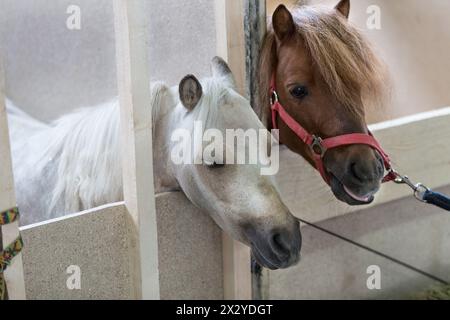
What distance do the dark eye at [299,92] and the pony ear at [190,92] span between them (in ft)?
0.76

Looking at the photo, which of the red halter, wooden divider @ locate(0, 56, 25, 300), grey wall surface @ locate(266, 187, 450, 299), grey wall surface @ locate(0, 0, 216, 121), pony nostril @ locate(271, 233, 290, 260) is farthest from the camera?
grey wall surface @ locate(0, 0, 216, 121)

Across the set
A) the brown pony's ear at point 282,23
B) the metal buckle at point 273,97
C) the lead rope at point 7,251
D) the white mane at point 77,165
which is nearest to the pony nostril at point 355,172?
the metal buckle at point 273,97

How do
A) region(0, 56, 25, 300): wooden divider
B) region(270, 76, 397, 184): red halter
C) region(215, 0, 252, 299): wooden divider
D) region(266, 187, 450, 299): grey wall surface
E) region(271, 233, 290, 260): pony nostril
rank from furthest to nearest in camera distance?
region(266, 187, 450, 299): grey wall surface < region(215, 0, 252, 299): wooden divider < region(270, 76, 397, 184): red halter < region(271, 233, 290, 260): pony nostril < region(0, 56, 25, 300): wooden divider

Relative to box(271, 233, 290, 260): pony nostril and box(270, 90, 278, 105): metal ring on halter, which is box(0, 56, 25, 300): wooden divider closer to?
box(271, 233, 290, 260): pony nostril

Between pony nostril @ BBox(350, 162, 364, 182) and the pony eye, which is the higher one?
the pony eye

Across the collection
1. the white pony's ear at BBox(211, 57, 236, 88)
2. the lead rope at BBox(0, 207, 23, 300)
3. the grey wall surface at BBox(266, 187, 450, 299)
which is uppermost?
the white pony's ear at BBox(211, 57, 236, 88)

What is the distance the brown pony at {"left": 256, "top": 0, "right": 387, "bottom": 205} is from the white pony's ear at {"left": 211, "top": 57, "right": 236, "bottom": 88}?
4.6 inches

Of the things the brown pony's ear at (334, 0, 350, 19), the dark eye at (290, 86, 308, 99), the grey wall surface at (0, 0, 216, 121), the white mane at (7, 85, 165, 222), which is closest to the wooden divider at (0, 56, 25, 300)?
the white mane at (7, 85, 165, 222)

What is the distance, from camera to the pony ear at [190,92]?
1.51 m

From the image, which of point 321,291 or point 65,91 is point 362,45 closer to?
point 321,291

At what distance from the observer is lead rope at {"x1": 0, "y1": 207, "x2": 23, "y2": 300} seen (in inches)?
48.4

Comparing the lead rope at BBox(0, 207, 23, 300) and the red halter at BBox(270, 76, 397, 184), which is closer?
the lead rope at BBox(0, 207, 23, 300)

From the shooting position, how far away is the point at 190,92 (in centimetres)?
153

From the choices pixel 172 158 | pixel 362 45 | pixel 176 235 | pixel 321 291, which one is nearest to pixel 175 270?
pixel 176 235
